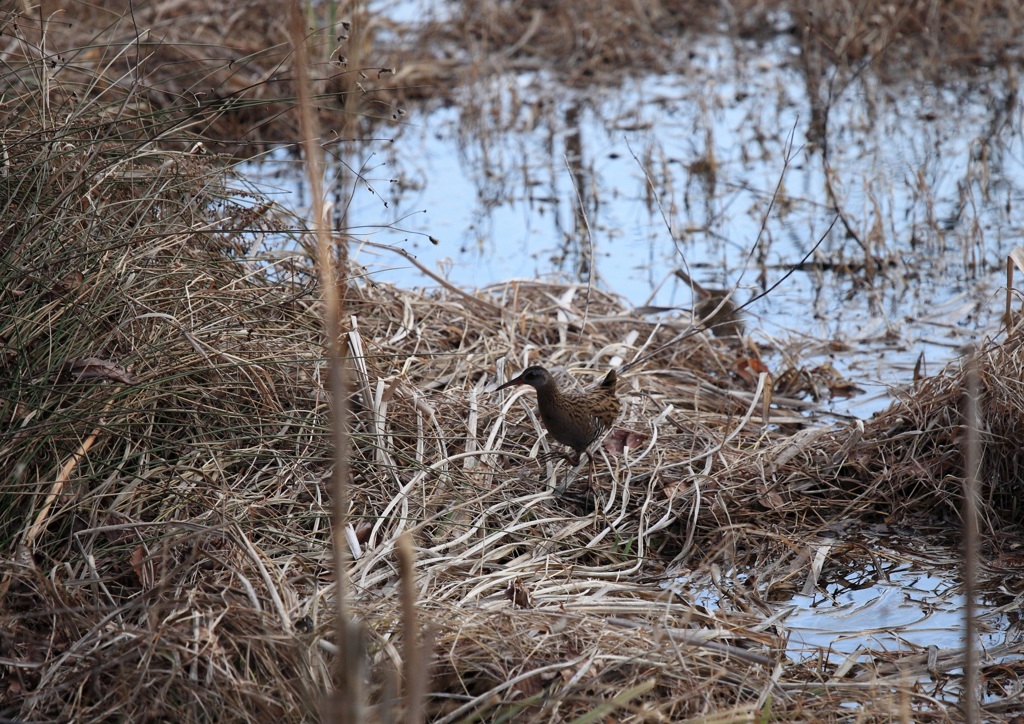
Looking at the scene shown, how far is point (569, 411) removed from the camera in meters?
3.73

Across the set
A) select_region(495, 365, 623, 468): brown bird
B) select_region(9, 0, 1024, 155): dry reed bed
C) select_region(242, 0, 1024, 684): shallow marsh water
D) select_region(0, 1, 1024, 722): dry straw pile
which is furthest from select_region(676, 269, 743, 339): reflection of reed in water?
select_region(9, 0, 1024, 155): dry reed bed

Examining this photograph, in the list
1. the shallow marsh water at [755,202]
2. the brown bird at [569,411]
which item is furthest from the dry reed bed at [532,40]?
the brown bird at [569,411]

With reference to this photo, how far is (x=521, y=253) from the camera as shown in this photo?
6637 millimetres

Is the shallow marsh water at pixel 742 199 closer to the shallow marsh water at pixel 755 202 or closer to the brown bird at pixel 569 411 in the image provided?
the shallow marsh water at pixel 755 202

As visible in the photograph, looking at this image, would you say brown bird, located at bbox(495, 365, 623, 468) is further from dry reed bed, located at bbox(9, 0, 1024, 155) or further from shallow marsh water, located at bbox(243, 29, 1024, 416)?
Answer: dry reed bed, located at bbox(9, 0, 1024, 155)

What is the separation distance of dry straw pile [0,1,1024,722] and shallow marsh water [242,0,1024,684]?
1.27ft

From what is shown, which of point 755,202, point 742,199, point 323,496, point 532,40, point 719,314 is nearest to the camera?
point 323,496

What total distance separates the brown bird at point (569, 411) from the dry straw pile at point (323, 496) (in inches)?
8.0

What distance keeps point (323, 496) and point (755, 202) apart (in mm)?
4383

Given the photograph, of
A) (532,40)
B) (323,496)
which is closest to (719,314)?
(323,496)

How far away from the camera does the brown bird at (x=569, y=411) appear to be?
374cm

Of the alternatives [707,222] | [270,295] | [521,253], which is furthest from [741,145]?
[270,295]

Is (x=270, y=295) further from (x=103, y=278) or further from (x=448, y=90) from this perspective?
(x=448, y=90)

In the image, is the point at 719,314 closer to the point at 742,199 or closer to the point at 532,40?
the point at 742,199
